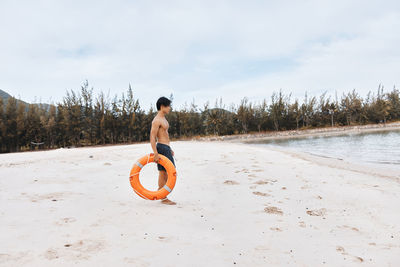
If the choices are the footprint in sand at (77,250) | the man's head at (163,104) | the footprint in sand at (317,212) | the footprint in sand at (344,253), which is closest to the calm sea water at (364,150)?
the footprint in sand at (317,212)

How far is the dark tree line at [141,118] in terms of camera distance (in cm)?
1216

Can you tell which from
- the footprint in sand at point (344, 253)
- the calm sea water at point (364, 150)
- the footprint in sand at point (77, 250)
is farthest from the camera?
the calm sea water at point (364, 150)

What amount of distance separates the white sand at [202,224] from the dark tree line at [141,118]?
11.1 metres

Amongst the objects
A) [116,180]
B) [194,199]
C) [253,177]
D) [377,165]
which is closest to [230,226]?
→ [194,199]

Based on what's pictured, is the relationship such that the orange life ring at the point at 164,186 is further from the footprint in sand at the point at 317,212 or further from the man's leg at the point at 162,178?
the footprint in sand at the point at 317,212

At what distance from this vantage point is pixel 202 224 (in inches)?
76.8

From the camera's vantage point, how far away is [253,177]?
3.81 metres

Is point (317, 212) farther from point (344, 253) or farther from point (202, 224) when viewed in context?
point (202, 224)

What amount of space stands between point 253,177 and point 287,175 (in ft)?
A: 2.15

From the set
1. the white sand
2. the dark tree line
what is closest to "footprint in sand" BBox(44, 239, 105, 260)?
the white sand

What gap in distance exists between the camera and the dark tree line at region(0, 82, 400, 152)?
12156mm

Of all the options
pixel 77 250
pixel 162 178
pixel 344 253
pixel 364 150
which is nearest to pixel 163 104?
pixel 162 178

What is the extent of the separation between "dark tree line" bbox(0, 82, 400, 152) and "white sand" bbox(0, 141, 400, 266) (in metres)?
11.1

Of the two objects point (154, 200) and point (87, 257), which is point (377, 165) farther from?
point (87, 257)
